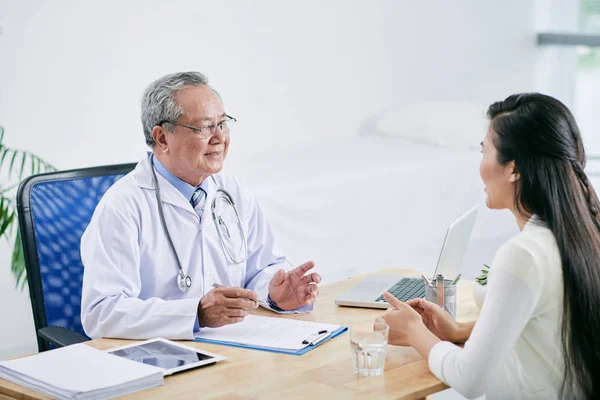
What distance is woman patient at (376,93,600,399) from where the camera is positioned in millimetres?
1354

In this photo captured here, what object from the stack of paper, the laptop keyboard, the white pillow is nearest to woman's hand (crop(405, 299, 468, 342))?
the laptop keyboard

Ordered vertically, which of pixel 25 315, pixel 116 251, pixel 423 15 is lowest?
pixel 25 315

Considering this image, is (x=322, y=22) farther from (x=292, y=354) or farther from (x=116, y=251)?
(x=292, y=354)

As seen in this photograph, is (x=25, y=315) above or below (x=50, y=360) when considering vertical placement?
below

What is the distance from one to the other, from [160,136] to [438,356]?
0.98 metres

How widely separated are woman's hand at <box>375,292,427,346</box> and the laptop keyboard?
1.10 feet

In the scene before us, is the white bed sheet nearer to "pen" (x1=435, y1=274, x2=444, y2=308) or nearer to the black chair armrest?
the black chair armrest

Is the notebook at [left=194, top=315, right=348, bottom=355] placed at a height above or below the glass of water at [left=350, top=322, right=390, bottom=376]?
below

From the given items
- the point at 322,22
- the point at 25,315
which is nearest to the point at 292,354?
the point at 25,315

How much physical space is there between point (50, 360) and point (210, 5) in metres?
2.60

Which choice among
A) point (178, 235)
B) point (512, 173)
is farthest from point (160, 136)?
point (512, 173)

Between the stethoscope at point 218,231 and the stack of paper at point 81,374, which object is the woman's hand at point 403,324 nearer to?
the stack of paper at point 81,374

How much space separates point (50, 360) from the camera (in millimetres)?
1520

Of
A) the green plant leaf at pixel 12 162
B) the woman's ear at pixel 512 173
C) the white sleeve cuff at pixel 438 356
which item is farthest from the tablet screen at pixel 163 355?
the green plant leaf at pixel 12 162
